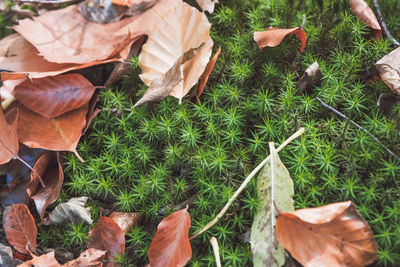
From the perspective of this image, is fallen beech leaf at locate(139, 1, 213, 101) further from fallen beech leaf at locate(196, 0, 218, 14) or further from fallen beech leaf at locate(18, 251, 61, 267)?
fallen beech leaf at locate(18, 251, 61, 267)

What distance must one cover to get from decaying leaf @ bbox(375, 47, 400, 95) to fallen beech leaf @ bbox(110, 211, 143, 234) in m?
1.46

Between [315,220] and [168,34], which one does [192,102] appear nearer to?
[168,34]

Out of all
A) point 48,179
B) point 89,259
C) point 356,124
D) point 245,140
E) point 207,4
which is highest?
point 207,4

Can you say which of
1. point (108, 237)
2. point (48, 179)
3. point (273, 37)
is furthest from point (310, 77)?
point (48, 179)

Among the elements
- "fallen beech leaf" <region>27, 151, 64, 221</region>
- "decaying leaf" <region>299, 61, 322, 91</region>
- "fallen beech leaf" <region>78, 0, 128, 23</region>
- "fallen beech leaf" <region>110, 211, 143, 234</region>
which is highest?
"fallen beech leaf" <region>78, 0, 128, 23</region>

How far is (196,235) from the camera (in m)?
1.65

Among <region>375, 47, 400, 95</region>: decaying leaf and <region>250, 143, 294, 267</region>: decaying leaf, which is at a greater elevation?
<region>375, 47, 400, 95</region>: decaying leaf

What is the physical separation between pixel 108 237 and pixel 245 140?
876 millimetres

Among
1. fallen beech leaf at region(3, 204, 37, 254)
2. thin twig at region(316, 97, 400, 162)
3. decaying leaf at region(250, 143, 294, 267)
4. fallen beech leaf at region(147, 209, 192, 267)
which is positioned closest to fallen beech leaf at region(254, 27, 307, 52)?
thin twig at region(316, 97, 400, 162)

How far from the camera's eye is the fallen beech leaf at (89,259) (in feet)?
5.57

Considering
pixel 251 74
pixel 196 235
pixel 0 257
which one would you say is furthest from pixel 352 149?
pixel 0 257

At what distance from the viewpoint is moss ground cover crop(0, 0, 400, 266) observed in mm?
1666

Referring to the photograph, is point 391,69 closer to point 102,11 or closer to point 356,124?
point 356,124

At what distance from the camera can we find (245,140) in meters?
1.89
